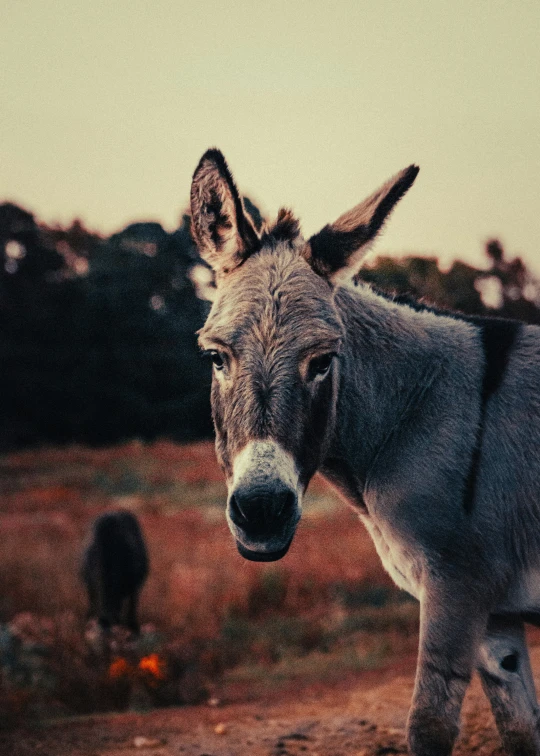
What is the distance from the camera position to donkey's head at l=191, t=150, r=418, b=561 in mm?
2354

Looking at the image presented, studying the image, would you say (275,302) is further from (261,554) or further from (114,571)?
(114,571)

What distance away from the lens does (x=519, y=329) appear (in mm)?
3184

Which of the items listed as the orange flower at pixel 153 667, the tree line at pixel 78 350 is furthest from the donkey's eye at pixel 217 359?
the tree line at pixel 78 350

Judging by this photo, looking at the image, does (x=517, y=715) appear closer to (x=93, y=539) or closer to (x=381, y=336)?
(x=381, y=336)

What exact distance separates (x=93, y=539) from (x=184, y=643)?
1766 mm

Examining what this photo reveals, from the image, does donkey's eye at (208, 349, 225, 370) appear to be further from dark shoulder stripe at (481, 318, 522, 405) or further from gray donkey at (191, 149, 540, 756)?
dark shoulder stripe at (481, 318, 522, 405)

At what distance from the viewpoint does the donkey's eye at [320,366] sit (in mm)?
2598

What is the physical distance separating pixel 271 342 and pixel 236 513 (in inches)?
22.2

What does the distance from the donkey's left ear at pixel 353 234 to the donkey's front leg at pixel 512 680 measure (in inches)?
60.4

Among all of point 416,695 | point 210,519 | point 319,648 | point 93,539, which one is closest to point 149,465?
point 210,519

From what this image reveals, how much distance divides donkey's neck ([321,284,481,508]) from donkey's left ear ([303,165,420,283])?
0.23 metres

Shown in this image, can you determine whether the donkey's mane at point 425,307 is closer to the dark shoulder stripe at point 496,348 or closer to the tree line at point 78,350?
the dark shoulder stripe at point 496,348

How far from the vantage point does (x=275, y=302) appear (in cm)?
266

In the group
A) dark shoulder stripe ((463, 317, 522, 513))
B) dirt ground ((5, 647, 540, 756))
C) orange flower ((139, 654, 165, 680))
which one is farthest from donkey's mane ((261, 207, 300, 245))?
orange flower ((139, 654, 165, 680))
